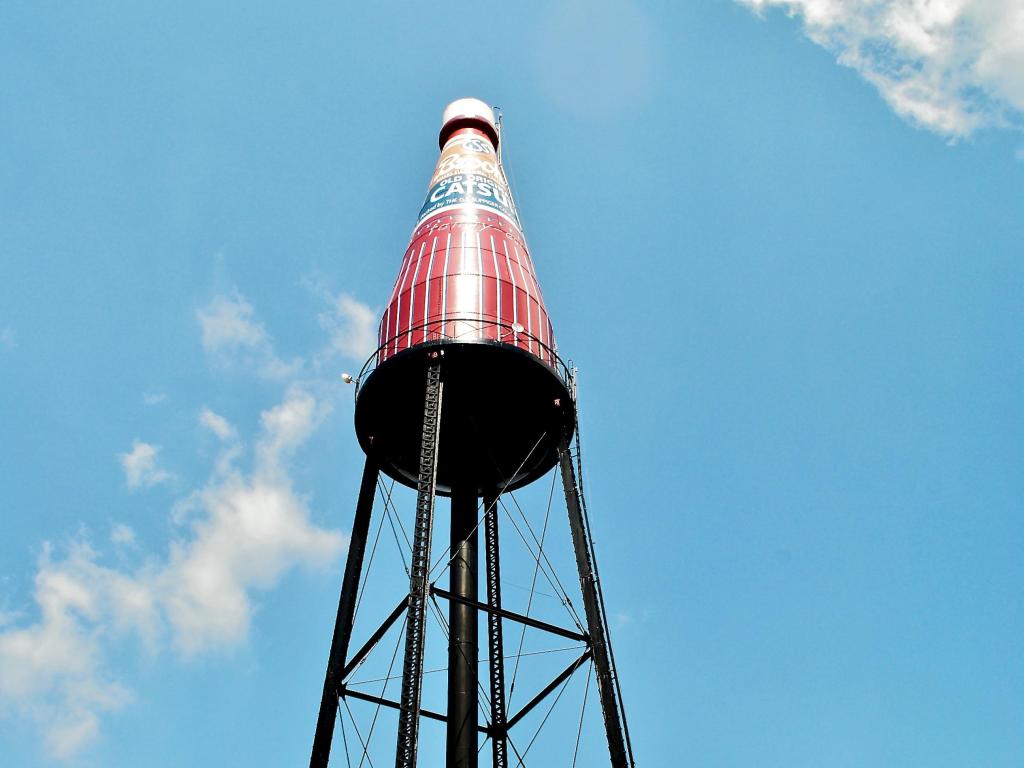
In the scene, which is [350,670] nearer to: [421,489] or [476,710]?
[476,710]

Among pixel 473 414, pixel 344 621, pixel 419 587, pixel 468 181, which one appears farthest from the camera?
pixel 468 181

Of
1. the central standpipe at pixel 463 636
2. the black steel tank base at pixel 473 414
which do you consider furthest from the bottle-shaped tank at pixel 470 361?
the central standpipe at pixel 463 636

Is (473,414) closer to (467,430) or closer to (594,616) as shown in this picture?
(467,430)

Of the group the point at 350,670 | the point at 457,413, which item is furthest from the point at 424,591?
the point at 457,413

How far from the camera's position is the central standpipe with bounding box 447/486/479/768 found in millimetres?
16469

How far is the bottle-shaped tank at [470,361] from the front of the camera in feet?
57.5

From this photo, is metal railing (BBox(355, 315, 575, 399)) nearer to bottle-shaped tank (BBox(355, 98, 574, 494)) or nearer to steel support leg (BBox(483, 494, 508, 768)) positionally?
bottle-shaped tank (BBox(355, 98, 574, 494))

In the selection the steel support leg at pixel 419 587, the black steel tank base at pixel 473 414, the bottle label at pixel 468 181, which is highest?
the bottle label at pixel 468 181

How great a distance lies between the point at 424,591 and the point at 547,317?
6927 millimetres

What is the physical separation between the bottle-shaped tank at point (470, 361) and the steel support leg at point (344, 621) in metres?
0.74

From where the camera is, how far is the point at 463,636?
17.5m

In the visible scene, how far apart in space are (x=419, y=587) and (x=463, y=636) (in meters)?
3.42

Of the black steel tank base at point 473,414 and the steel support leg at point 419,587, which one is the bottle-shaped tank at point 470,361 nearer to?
the black steel tank base at point 473,414

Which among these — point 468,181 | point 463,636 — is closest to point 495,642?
point 463,636
